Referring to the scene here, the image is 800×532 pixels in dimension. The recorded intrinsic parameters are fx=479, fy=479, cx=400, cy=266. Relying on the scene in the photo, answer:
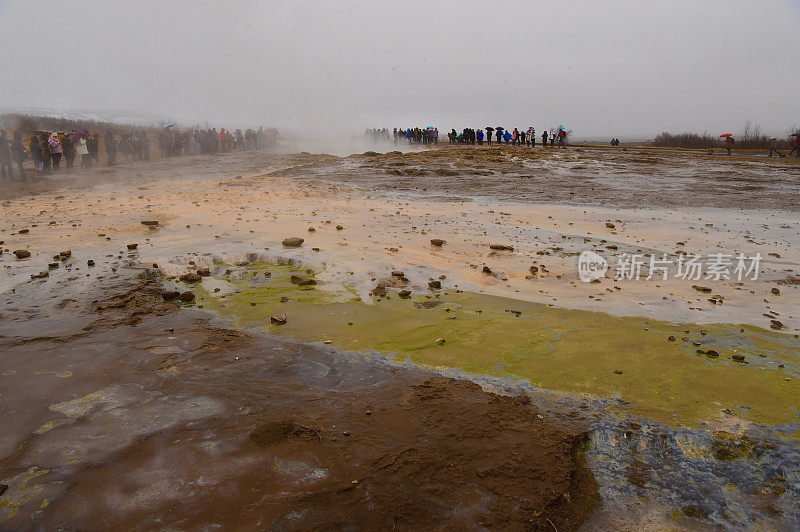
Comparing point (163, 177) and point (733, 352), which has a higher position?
point (163, 177)

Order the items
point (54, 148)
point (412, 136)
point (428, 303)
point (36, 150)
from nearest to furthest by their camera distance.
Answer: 1. point (428, 303)
2. point (36, 150)
3. point (54, 148)
4. point (412, 136)

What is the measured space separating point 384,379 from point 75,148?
2184cm

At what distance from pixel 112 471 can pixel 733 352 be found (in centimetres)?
518

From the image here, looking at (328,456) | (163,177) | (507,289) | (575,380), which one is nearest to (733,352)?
(575,380)

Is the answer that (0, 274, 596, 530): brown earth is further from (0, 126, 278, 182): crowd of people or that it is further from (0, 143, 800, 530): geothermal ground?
(0, 126, 278, 182): crowd of people

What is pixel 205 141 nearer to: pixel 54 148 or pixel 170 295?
pixel 54 148

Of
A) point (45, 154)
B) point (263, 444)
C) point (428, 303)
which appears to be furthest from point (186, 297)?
point (45, 154)

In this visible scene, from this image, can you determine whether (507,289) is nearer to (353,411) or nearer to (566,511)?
(353,411)

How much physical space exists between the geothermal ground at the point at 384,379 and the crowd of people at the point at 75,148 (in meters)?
8.97

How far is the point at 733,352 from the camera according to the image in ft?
15.1

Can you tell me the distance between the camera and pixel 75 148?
65.8ft

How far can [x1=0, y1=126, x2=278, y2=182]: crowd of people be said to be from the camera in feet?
52.8

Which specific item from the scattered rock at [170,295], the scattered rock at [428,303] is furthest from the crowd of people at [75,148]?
the scattered rock at [428,303]

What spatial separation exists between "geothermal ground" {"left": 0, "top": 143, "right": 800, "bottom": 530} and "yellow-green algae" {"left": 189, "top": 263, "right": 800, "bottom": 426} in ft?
0.09
